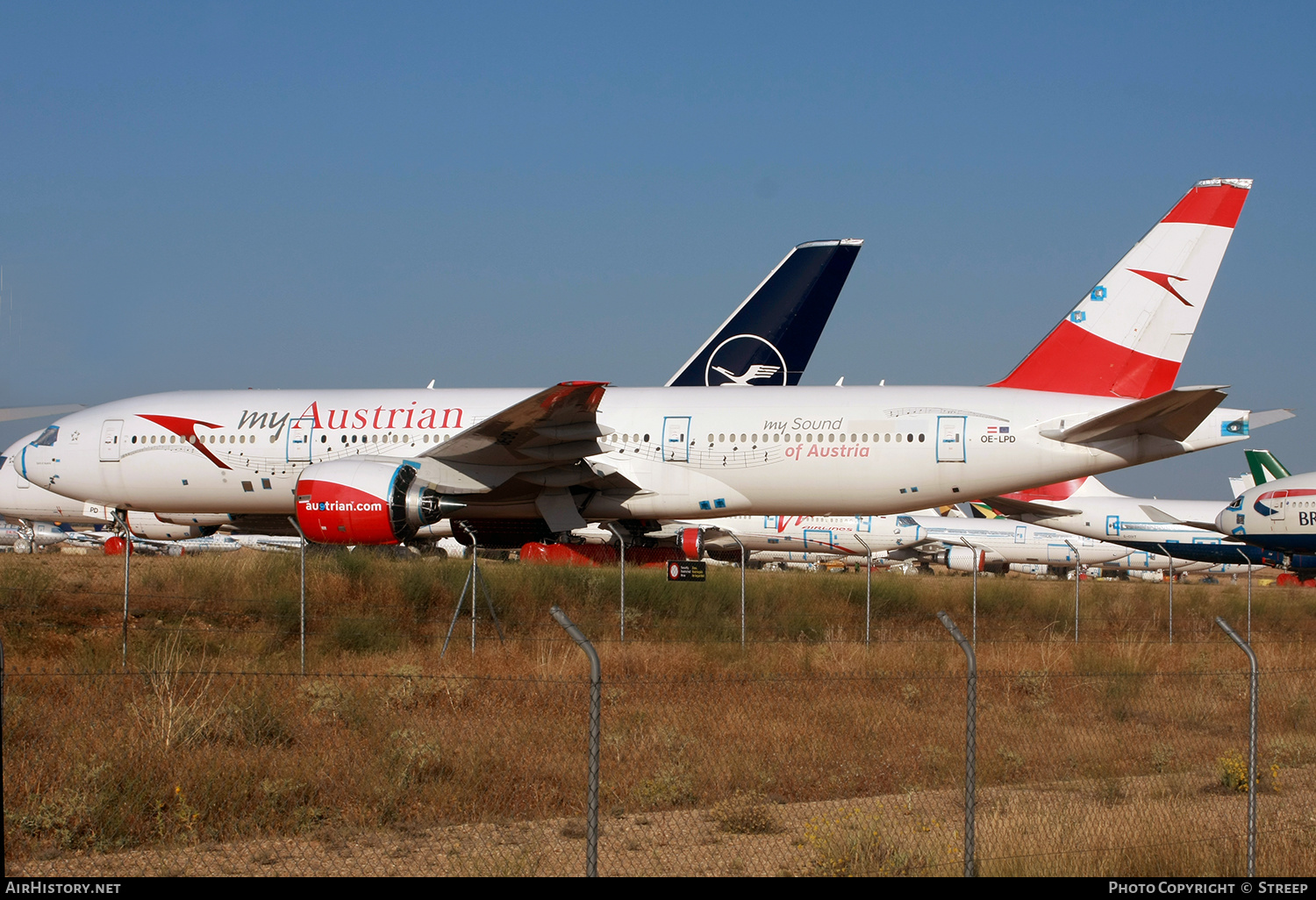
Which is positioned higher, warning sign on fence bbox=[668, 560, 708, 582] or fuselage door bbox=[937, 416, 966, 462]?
fuselage door bbox=[937, 416, 966, 462]

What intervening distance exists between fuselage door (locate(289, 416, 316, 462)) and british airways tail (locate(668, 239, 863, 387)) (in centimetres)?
800

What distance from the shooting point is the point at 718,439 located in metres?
19.2

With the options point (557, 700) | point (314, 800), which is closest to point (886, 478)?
point (557, 700)

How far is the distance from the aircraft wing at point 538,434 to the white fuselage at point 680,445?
2.53ft

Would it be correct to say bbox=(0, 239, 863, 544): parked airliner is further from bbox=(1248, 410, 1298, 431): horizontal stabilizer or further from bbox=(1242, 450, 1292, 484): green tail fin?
bbox=(1242, 450, 1292, 484): green tail fin

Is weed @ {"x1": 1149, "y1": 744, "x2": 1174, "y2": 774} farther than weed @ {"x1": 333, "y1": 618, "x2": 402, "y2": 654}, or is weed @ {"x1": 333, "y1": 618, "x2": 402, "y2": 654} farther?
weed @ {"x1": 333, "y1": 618, "x2": 402, "y2": 654}

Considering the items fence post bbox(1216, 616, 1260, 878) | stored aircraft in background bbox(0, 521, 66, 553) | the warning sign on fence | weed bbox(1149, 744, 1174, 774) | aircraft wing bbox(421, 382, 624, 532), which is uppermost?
aircraft wing bbox(421, 382, 624, 532)

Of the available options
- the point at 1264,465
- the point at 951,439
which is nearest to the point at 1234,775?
the point at 951,439

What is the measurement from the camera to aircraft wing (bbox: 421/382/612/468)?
56.3 feet

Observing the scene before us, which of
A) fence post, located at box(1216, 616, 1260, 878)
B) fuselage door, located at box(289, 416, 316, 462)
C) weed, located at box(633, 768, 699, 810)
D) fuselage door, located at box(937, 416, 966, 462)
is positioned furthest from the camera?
fuselage door, located at box(289, 416, 316, 462)

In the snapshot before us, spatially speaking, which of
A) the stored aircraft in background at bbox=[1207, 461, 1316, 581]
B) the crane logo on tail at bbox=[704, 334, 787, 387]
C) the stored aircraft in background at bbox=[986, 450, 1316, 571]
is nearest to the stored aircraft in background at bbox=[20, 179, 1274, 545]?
the crane logo on tail at bbox=[704, 334, 787, 387]

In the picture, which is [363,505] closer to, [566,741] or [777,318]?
[566,741]

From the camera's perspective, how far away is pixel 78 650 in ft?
42.4
